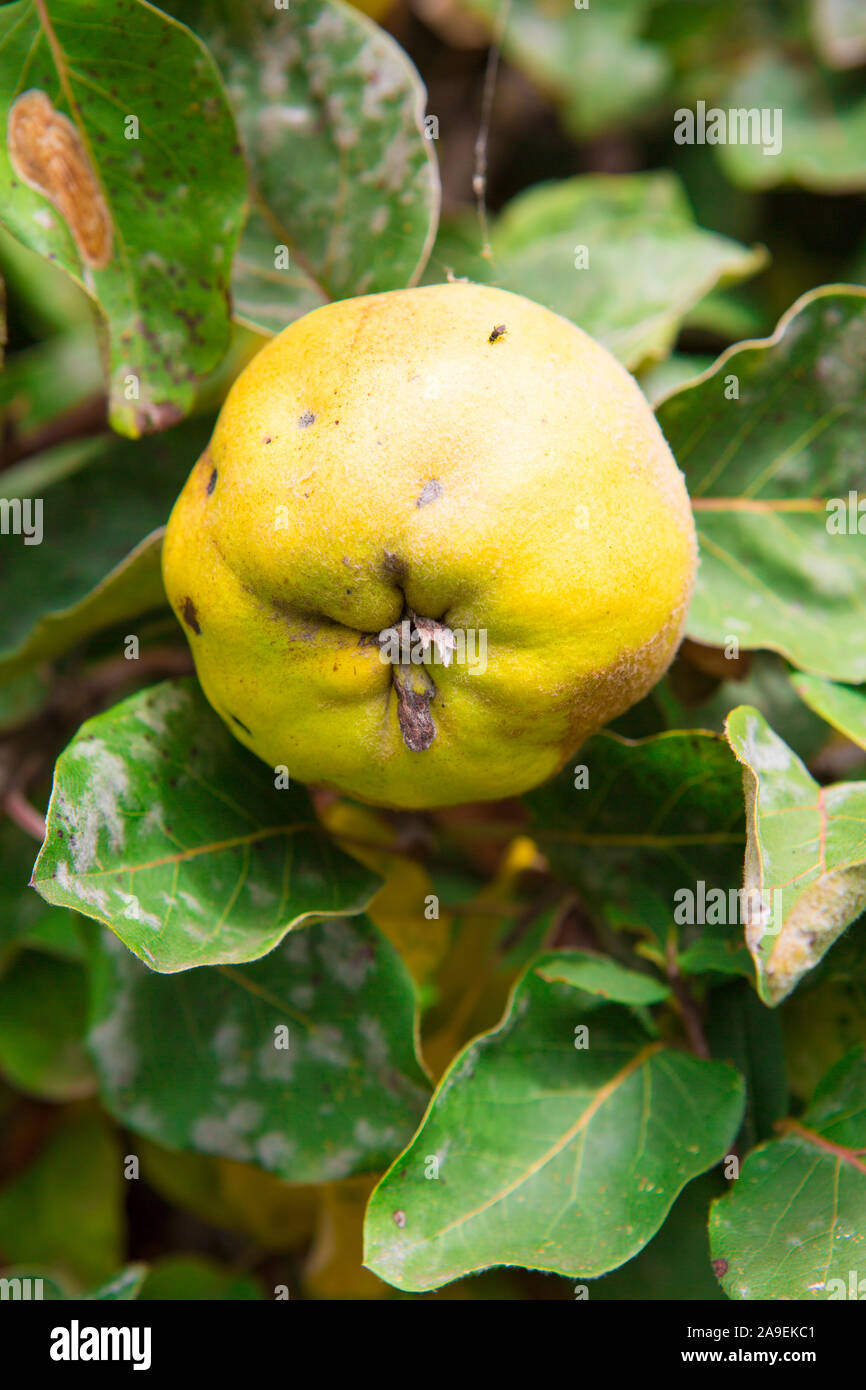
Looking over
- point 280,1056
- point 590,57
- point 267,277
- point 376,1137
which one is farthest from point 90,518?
point 590,57

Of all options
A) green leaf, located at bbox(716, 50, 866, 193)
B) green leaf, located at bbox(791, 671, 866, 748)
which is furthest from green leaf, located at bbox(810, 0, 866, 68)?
green leaf, located at bbox(791, 671, 866, 748)

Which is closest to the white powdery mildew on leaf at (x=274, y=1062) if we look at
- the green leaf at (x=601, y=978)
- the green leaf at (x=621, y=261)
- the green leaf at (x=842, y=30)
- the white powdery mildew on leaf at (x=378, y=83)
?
the green leaf at (x=601, y=978)

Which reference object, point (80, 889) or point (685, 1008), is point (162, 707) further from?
point (685, 1008)

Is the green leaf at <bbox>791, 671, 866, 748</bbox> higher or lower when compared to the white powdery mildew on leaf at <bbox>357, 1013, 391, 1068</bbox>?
higher

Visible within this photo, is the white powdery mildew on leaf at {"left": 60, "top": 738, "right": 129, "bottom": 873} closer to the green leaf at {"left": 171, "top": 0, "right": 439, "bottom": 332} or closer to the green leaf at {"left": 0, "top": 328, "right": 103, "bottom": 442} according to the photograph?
the green leaf at {"left": 171, "top": 0, "right": 439, "bottom": 332}
